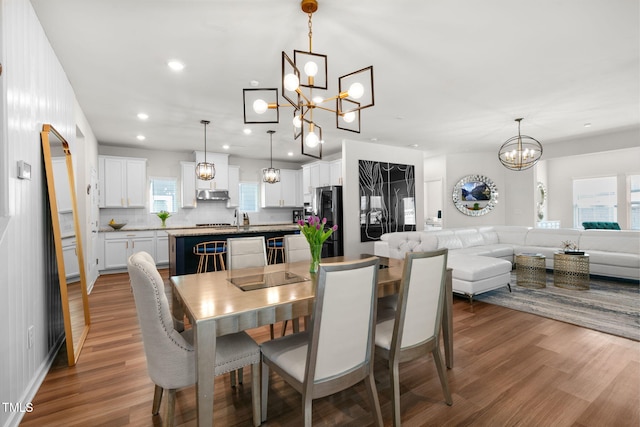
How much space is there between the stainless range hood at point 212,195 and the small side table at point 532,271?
236 inches

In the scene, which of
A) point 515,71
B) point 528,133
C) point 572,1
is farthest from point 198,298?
point 528,133

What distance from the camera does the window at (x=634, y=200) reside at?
7.38 metres

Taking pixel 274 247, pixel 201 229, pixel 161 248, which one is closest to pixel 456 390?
pixel 274 247

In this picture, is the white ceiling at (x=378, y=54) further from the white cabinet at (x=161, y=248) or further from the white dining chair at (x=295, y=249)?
the white cabinet at (x=161, y=248)

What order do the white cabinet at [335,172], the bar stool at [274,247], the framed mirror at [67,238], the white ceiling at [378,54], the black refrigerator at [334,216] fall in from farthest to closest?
1. the white cabinet at [335,172]
2. the black refrigerator at [334,216]
3. the bar stool at [274,247]
4. the framed mirror at [67,238]
5. the white ceiling at [378,54]

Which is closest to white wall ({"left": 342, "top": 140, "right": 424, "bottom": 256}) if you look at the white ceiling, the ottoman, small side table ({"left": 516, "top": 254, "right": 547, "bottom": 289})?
the white ceiling

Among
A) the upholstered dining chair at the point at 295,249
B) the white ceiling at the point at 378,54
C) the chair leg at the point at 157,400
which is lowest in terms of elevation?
the chair leg at the point at 157,400

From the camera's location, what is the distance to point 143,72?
3.19 metres

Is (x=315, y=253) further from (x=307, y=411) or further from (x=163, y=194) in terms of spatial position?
(x=163, y=194)

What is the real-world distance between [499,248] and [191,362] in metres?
5.68

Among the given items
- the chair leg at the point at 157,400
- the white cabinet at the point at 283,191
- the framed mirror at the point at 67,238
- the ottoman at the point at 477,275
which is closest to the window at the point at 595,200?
the ottoman at the point at 477,275

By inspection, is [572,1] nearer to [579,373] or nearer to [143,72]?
[579,373]

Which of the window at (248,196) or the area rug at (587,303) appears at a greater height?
the window at (248,196)

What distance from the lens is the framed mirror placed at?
2.40 meters
